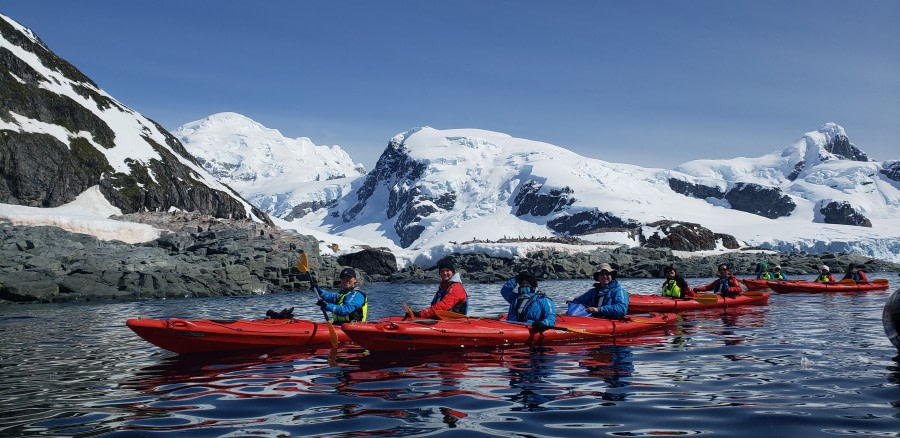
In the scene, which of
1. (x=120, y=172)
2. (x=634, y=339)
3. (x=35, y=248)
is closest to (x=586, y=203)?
(x=120, y=172)

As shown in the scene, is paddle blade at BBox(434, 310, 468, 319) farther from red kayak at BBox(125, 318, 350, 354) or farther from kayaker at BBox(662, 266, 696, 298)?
kayaker at BBox(662, 266, 696, 298)

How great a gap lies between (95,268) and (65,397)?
23895 millimetres

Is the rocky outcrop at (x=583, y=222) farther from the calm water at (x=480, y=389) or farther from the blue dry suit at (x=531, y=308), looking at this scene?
the calm water at (x=480, y=389)

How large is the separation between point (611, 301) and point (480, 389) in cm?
696

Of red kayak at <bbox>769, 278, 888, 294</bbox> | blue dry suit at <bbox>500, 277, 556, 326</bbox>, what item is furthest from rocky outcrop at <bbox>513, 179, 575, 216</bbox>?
blue dry suit at <bbox>500, 277, 556, 326</bbox>

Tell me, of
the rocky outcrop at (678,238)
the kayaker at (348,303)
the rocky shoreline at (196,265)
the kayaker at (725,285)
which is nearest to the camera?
the kayaker at (348,303)

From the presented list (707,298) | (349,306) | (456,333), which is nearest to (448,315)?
(456,333)

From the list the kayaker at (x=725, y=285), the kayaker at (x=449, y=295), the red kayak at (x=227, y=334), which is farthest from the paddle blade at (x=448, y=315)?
the kayaker at (x=725, y=285)

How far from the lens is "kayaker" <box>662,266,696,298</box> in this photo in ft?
67.8

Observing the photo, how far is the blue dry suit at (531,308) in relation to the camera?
1298cm

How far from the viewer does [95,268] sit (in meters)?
29.5

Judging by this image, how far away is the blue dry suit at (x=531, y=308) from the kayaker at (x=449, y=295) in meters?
0.96

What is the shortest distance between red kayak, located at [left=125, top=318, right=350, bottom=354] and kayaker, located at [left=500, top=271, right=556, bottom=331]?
349 cm

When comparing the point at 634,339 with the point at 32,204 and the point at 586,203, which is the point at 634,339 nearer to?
the point at 32,204
